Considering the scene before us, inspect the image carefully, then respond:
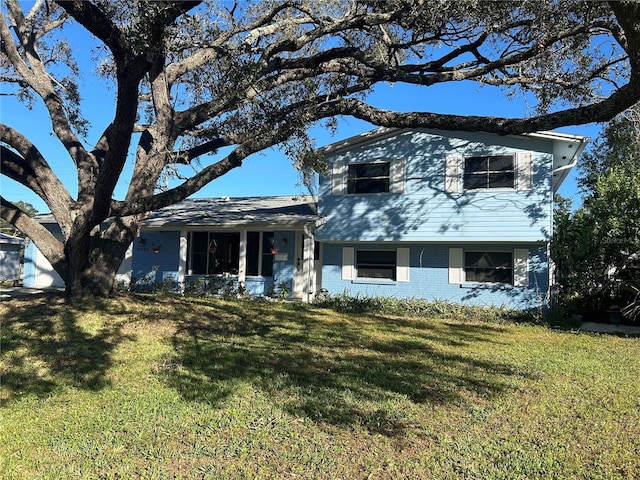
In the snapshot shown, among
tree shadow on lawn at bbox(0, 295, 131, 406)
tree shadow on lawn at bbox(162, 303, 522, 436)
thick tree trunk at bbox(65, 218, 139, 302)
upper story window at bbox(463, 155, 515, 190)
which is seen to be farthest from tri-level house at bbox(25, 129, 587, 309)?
tree shadow on lawn at bbox(0, 295, 131, 406)

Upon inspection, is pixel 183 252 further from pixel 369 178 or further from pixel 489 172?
pixel 489 172

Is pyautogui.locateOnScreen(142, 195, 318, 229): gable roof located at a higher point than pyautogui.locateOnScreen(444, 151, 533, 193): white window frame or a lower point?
lower

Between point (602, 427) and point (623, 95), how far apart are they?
436 centimetres

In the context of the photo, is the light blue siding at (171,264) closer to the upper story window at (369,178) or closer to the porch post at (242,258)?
the porch post at (242,258)

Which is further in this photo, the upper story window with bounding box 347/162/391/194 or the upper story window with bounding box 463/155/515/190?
the upper story window with bounding box 347/162/391/194

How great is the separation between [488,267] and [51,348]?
1122 centimetres

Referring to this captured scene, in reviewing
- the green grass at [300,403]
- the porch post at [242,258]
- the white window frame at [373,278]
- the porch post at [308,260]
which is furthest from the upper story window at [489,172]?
the porch post at [242,258]

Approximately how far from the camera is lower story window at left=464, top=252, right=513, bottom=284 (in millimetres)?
13312

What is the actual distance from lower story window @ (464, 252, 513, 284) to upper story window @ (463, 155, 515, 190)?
79.7 inches

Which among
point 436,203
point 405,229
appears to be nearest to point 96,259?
point 405,229

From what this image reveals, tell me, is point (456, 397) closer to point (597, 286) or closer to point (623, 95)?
point (623, 95)

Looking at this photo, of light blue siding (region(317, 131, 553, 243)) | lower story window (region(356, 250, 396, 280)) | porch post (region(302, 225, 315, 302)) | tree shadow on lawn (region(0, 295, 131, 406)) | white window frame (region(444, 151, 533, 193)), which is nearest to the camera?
tree shadow on lawn (region(0, 295, 131, 406))

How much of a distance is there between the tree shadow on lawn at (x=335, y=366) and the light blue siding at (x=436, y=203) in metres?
3.58

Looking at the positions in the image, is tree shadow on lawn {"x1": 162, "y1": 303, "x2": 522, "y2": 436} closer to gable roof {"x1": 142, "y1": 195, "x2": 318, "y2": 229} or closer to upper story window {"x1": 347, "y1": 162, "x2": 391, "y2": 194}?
gable roof {"x1": 142, "y1": 195, "x2": 318, "y2": 229}
